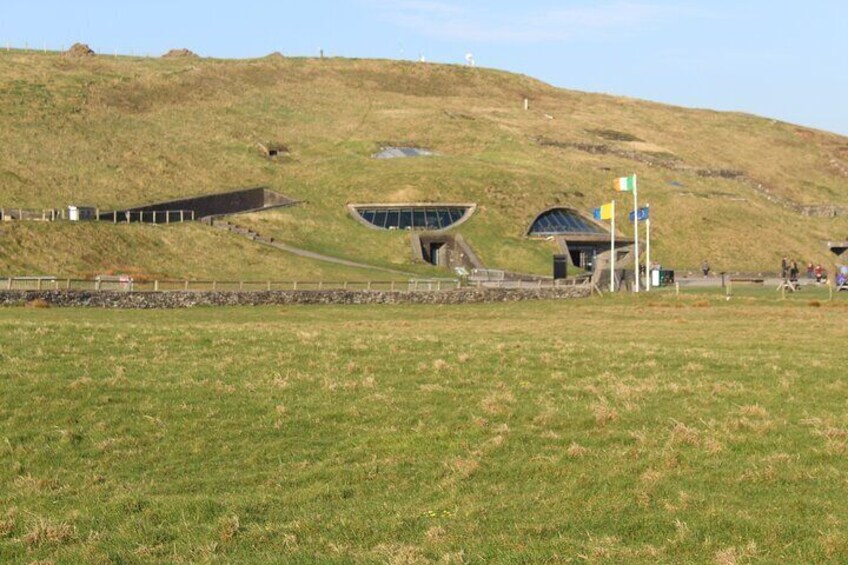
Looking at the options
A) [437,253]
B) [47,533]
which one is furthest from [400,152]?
[47,533]

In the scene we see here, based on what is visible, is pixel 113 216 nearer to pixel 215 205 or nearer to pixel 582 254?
pixel 215 205

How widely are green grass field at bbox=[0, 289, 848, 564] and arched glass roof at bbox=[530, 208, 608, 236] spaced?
6773cm

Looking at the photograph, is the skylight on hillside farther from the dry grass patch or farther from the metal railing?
the dry grass patch

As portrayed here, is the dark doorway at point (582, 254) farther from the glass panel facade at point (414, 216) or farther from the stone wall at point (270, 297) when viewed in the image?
the stone wall at point (270, 297)

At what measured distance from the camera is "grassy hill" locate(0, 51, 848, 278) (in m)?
90.2

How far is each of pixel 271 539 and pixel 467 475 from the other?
3322 millimetres

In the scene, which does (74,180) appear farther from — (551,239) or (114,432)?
(114,432)

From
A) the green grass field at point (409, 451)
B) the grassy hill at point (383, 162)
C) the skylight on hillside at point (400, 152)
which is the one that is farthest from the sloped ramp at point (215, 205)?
the green grass field at point (409, 451)

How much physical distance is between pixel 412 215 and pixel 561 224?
14.9 metres

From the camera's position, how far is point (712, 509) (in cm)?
1185

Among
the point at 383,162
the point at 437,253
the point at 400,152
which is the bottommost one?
the point at 437,253

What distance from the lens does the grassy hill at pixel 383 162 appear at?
90.2 meters

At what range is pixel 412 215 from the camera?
91688 mm

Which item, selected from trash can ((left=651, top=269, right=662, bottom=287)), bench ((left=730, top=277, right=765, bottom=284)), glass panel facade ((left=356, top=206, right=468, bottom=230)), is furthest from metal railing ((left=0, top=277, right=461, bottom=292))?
glass panel facade ((left=356, top=206, right=468, bottom=230))
